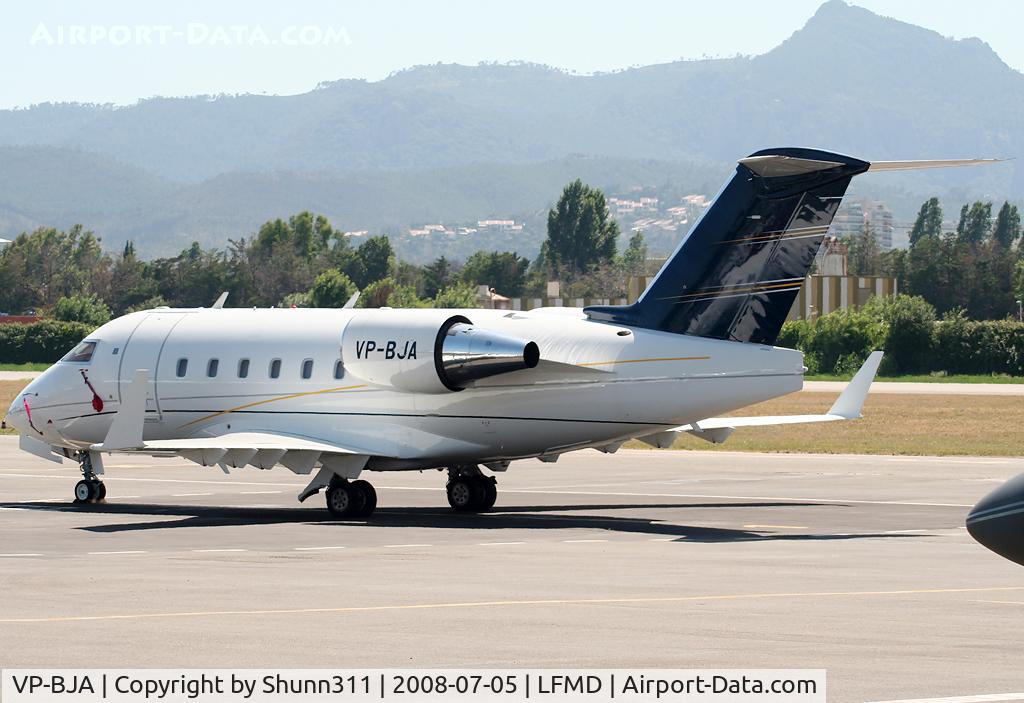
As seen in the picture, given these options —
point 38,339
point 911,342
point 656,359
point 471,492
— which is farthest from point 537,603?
point 38,339

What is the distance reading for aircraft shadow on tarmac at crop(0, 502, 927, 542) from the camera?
26.9m

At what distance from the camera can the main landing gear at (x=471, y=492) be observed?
105 ft

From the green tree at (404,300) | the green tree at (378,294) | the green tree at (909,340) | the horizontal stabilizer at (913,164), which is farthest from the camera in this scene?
the green tree at (378,294)

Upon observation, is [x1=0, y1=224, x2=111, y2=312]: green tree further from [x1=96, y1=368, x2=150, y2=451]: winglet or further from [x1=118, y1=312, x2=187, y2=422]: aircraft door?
[x1=96, y1=368, x2=150, y2=451]: winglet

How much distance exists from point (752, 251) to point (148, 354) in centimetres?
1268

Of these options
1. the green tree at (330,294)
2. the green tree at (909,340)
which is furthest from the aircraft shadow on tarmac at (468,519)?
the green tree at (330,294)

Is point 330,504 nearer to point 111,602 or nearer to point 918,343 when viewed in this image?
point 111,602

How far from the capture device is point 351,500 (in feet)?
100

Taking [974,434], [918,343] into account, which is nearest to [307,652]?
[974,434]

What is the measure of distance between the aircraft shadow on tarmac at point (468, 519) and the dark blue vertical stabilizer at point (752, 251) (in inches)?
133

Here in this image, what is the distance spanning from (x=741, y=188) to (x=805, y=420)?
7.22m

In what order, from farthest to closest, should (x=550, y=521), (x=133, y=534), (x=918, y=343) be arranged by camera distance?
(x=918, y=343), (x=550, y=521), (x=133, y=534)

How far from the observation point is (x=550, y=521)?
29.8 m
